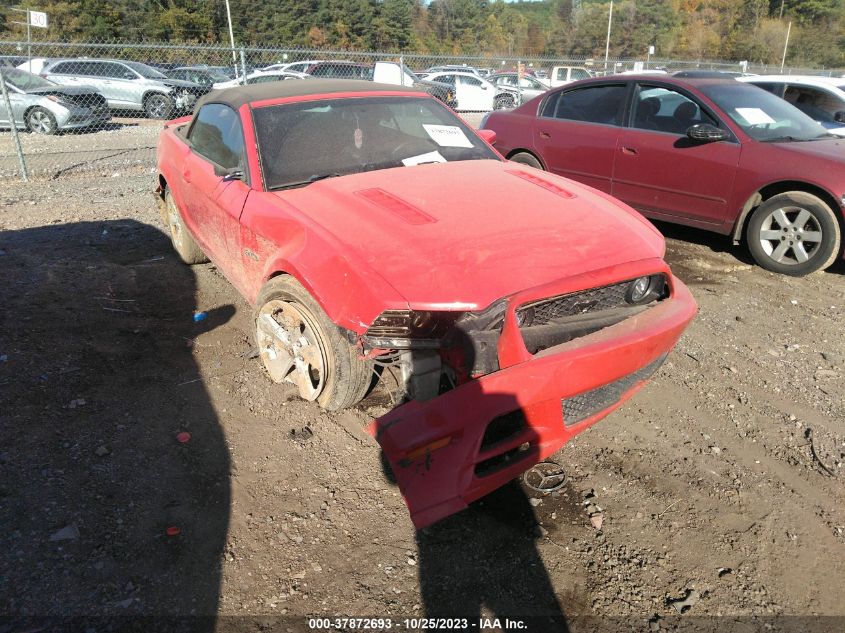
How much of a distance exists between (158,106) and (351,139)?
15134 millimetres

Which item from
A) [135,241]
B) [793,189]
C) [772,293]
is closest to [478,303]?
[772,293]

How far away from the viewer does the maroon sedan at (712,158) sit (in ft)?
17.0

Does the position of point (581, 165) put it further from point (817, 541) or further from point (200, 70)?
point (200, 70)

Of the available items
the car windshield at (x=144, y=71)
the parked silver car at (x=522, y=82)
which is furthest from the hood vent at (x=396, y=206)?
the parked silver car at (x=522, y=82)

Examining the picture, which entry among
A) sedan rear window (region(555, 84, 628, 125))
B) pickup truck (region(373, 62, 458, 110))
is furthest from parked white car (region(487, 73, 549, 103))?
sedan rear window (region(555, 84, 628, 125))

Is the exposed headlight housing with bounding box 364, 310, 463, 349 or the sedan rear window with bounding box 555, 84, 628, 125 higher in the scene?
the sedan rear window with bounding box 555, 84, 628, 125

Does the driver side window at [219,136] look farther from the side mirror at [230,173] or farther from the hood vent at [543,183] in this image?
the hood vent at [543,183]

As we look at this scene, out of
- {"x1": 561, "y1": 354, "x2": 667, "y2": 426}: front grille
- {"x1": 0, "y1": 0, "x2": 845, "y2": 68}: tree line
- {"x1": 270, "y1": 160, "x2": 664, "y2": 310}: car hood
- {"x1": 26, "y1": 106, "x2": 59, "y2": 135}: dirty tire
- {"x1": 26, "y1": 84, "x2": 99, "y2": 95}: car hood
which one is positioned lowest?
{"x1": 561, "y1": 354, "x2": 667, "y2": 426}: front grille

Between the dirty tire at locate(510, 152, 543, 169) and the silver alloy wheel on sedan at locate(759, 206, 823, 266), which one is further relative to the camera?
the dirty tire at locate(510, 152, 543, 169)

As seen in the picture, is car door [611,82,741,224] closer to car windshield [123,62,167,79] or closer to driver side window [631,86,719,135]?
driver side window [631,86,719,135]

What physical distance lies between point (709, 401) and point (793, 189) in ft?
9.57

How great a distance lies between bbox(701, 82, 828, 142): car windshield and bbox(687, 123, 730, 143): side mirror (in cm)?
22

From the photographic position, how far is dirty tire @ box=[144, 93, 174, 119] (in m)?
16.3

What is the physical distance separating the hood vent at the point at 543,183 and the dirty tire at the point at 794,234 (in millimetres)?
2875
